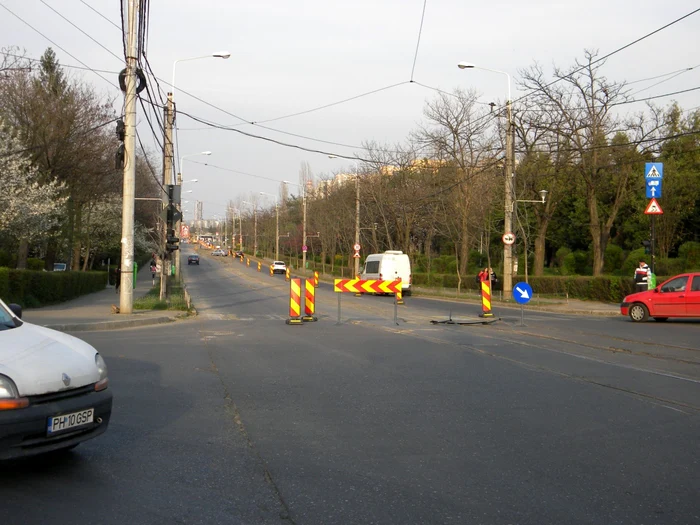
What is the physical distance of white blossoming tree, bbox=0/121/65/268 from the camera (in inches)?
1023

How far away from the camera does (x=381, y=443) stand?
6.62m

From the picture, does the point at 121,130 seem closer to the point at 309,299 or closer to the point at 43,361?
the point at 309,299

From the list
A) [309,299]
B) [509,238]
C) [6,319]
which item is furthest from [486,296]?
[6,319]

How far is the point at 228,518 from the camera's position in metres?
4.64

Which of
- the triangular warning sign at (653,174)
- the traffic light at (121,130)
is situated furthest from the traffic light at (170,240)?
the triangular warning sign at (653,174)

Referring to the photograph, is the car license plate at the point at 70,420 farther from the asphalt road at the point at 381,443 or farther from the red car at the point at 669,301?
the red car at the point at 669,301

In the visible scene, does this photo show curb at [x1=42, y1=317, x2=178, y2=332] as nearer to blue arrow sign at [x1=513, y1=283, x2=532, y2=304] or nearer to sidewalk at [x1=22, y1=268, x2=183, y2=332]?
sidewalk at [x1=22, y1=268, x2=183, y2=332]

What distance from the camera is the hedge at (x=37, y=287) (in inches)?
849

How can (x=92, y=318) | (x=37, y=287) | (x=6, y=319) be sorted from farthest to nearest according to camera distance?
(x=37, y=287)
(x=92, y=318)
(x=6, y=319)

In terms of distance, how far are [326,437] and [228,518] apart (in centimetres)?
225

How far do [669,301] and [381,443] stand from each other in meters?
16.8

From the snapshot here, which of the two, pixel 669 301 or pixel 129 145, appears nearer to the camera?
pixel 129 145

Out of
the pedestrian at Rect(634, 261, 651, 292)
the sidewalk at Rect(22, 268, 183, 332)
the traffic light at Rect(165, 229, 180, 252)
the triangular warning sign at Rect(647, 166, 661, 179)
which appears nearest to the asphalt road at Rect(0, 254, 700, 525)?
the sidewalk at Rect(22, 268, 183, 332)

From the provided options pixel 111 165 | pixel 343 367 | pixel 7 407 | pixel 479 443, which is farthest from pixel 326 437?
pixel 111 165
